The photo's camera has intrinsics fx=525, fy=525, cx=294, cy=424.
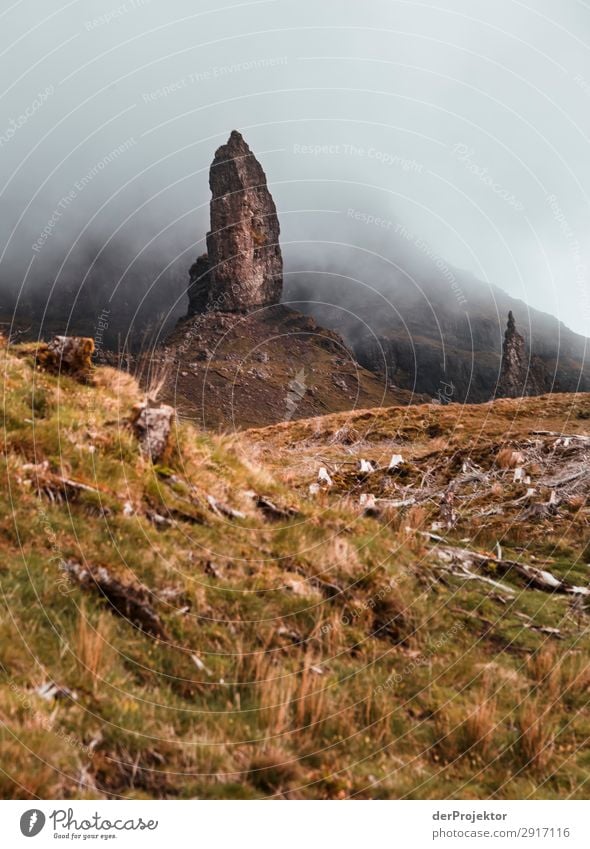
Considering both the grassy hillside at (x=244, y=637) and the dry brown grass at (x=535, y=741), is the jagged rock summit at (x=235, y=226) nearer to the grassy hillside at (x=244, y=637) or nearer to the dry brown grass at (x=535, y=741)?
the grassy hillside at (x=244, y=637)

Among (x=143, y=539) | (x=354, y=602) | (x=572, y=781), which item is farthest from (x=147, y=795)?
(x=572, y=781)

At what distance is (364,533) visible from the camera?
805 cm

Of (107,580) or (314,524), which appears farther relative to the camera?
(314,524)

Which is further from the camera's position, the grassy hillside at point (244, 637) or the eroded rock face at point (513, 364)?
the eroded rock face at point (513, 364)

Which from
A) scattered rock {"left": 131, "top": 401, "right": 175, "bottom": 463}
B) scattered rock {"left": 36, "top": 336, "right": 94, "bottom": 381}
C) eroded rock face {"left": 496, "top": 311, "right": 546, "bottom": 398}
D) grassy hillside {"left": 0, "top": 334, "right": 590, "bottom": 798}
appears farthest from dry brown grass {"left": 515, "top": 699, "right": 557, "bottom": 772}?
eroded rock face {"left": 496, "top": 311, "right": 546, "bottom": 398}

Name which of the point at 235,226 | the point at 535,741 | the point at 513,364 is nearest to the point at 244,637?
the point at 535,741

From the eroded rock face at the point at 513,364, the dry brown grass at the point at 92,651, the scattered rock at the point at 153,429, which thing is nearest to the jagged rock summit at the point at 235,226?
the eroded rock face at the point at 513,364

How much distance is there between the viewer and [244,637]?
5648 millimetres

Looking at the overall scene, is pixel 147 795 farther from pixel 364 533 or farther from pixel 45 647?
pixel 364 533

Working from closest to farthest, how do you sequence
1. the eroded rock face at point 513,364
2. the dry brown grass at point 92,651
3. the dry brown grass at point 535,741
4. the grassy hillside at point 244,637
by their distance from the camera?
→ the grassy hillside at point 244,637, the dry brown grass at point 92,651, the dry brown grass at point 535,741, the eroded rock face at point 513,364

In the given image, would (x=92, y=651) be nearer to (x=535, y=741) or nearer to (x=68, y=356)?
(x=535, y=741)

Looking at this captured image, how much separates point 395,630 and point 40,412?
6000mm

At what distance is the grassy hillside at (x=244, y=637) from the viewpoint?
13.9 ft

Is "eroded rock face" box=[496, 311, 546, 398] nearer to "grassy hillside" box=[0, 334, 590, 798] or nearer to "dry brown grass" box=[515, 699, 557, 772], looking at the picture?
"grassy hillside" box=[0, 334, 590, 798]
